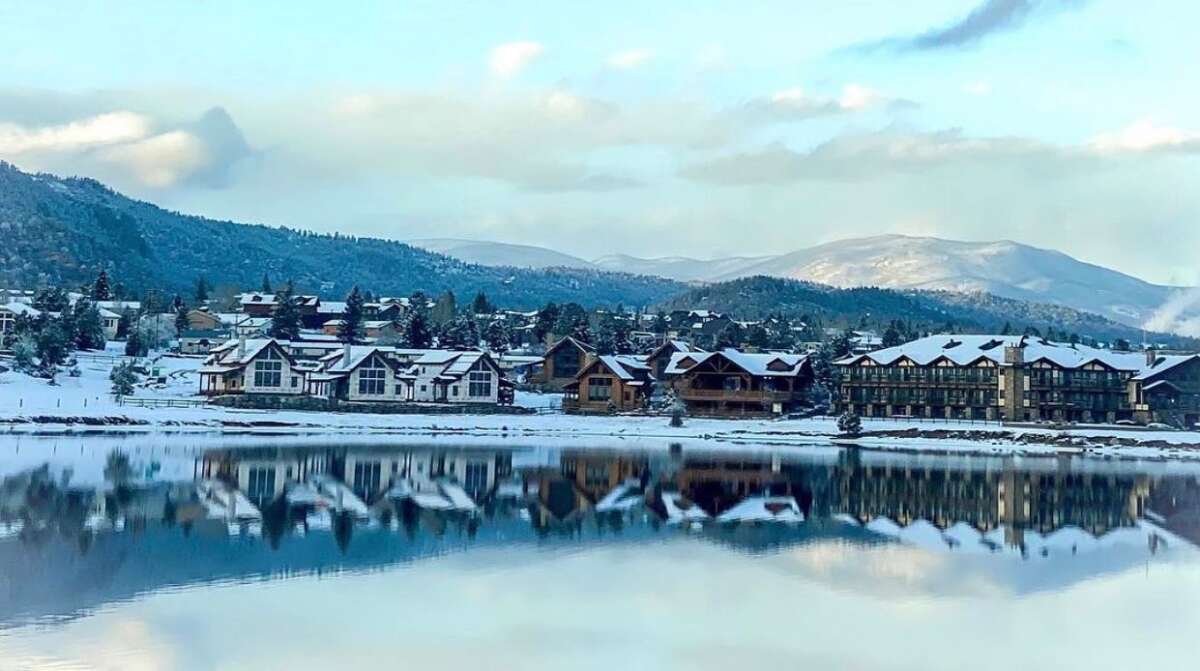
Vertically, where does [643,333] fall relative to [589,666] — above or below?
above

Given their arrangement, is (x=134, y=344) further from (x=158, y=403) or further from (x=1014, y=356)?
(x=1014, y=356)

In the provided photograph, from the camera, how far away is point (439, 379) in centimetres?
7644

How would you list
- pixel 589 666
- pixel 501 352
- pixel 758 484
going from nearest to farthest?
pixel 589 666
pixel 758 484
pixel 501 352

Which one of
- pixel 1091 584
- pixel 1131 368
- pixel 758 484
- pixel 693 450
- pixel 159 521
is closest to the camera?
pixel 1091 584

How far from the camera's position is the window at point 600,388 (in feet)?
253

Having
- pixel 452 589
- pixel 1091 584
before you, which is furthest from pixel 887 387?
pixel 452 589

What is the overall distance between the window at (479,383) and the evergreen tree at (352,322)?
22.5 m

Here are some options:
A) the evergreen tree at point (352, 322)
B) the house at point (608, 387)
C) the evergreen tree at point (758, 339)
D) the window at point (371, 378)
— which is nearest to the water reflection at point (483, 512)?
the window at point (371, 378)

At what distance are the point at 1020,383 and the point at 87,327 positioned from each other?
54.7 meters

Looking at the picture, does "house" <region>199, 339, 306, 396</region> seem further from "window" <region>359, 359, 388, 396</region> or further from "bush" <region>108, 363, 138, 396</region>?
"bush" <region>108, 363, 138, 396</region>

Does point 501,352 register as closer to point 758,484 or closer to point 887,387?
point 887,387

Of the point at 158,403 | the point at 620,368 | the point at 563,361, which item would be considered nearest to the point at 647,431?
the point at 620,368

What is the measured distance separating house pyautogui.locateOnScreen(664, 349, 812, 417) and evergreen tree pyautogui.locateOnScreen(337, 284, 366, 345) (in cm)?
3040

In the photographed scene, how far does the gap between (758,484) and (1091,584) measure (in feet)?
55.4
